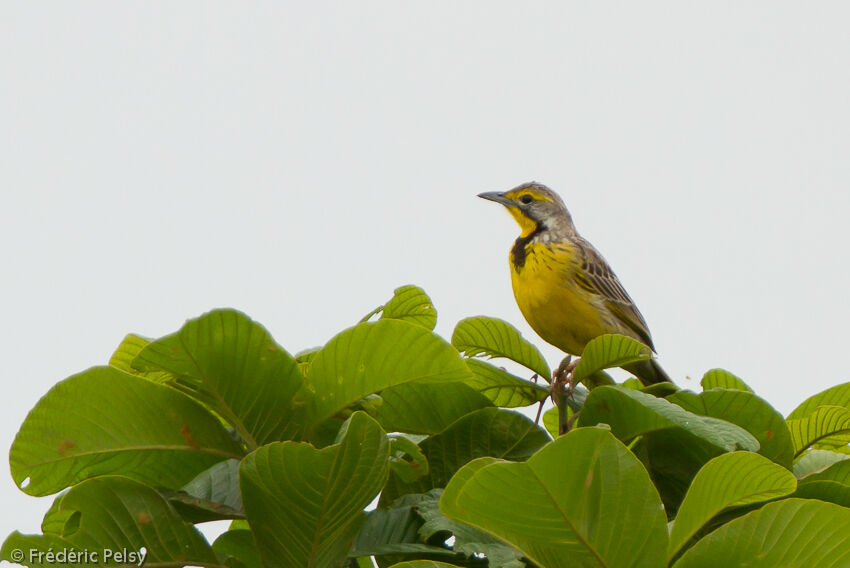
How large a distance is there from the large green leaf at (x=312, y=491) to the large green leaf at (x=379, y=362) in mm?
174

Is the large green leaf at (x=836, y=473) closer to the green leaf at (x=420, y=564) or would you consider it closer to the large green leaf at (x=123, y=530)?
the green leaf at (x=420, y=564)

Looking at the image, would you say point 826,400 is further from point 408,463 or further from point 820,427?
point 408,463

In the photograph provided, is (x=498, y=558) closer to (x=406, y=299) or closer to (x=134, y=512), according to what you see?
(x=134, y=512)

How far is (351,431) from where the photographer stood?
1.62 meters

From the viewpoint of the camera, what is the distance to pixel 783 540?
1.55 meters

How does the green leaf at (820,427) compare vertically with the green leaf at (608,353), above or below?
below

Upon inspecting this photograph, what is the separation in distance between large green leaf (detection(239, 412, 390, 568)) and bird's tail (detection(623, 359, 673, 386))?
3610 millimetres

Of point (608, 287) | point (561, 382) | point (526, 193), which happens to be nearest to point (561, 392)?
point (561, 382)

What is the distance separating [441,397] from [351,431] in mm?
511

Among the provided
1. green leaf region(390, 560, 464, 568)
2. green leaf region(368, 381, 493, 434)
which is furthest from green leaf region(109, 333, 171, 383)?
green leaf region(390, 560, 464, 568)

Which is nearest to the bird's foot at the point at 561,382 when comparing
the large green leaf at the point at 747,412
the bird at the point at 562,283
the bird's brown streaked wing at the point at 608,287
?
the large green leaf at the point at 747,412

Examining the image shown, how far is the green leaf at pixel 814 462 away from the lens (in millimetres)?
2068

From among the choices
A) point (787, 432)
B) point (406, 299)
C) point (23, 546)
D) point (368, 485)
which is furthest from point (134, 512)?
point (787, 432)

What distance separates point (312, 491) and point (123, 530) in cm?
38
